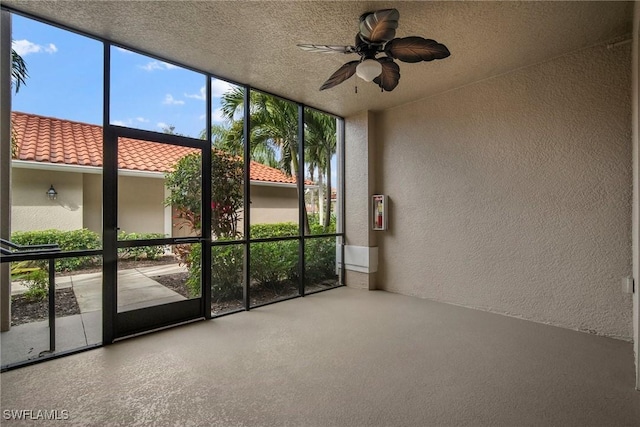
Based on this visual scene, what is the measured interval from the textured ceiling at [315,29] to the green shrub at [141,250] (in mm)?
2048

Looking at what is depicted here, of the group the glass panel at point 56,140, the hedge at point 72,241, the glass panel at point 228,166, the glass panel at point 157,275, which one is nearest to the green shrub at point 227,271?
the glass panel at point 228,166

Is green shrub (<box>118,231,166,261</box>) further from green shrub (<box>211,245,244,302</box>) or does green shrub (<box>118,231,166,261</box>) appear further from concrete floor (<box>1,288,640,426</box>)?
concrete floor (<box>1,288,640,426</box>)

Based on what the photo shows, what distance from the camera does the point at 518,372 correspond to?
244 centimetres

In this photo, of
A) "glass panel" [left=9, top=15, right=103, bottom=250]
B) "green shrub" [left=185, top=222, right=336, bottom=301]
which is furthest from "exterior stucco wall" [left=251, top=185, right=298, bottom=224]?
"glass panel" [left=9, top=15, right=103, bottom=250]

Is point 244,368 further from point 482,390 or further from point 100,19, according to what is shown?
point 100,19

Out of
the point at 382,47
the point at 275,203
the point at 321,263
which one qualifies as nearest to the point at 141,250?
the point at 275,203

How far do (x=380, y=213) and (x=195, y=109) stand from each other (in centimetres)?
317

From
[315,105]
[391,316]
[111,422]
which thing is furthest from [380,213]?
[111,422]

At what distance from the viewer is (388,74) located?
2.96 meters

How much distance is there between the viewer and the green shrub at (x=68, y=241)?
2992 mm

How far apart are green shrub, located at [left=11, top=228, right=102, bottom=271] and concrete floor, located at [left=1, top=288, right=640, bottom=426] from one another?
0.91m

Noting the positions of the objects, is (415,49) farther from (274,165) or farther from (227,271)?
(227,271)

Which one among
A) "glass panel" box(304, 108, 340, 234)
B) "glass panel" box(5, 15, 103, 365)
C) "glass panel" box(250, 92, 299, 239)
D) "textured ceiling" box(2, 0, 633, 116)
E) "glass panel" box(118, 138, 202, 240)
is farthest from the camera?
"glass panel" box(304, 108, 340, 234)

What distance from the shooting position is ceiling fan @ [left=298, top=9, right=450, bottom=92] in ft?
7.70
